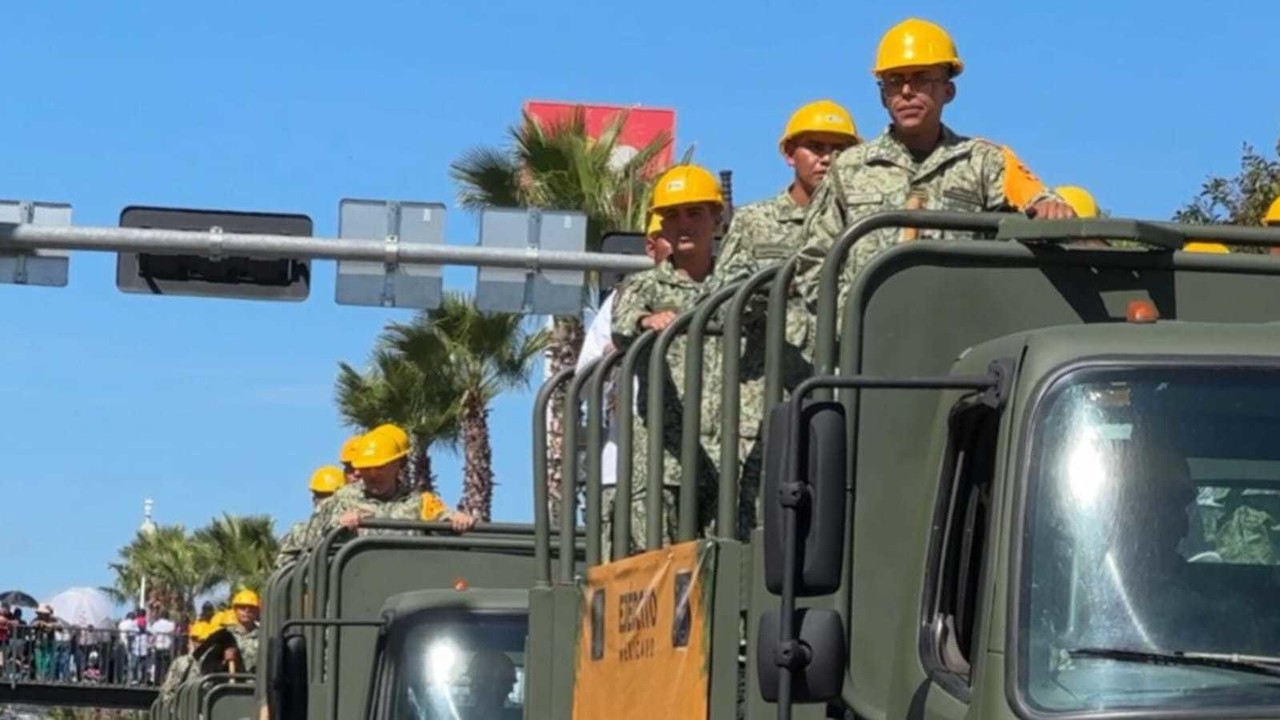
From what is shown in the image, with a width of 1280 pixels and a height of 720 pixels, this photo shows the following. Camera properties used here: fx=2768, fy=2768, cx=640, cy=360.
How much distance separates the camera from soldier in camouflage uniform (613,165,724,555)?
7750 mm

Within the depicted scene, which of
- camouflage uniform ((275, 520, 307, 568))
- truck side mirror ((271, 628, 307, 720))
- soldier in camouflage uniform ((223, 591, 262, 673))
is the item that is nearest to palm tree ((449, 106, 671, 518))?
soldier in camouflage uniform ((223, 591, 262, 673))

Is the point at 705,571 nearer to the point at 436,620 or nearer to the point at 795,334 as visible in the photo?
the point at 795,334

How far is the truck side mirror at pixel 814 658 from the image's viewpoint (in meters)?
5.66

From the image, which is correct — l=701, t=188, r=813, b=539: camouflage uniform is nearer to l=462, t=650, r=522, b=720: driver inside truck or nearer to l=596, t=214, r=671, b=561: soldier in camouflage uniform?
l=596, t=214, r=671, b=561: soldier in camouflage uniform

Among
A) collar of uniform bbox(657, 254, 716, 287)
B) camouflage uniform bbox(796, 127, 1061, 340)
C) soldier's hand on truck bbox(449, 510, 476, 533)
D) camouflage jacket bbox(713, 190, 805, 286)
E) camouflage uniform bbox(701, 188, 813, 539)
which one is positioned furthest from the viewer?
soldier's hand on truck bbox(449, 510, 476, 533)

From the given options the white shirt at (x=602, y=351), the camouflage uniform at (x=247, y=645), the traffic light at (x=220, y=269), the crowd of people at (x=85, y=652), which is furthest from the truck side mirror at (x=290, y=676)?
the crowd of people at (x=85, y=652)

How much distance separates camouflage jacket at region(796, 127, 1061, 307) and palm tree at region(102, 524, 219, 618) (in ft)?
164

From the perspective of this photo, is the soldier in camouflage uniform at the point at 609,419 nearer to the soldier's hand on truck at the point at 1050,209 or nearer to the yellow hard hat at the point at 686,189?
the yellow hard hat at the point at 686,189

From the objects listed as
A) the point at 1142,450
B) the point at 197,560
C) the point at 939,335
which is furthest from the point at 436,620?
the point at 197,560

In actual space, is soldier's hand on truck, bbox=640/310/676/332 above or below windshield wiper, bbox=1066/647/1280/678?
above

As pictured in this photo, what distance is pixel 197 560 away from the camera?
193ft

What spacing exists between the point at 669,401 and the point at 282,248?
11.7 m

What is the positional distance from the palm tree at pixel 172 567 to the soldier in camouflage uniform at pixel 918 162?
49.8 m

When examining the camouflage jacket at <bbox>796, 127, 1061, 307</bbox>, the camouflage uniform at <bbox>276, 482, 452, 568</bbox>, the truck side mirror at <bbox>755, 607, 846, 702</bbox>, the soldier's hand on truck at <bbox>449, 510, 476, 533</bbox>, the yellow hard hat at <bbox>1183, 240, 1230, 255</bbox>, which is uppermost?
the camouflage jacket at <bbox>796, 127, 1061, 307</bbox>
